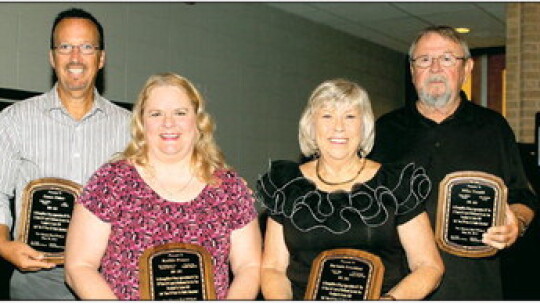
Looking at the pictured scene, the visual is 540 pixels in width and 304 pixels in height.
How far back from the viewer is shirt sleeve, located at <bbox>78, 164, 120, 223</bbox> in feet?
6.71

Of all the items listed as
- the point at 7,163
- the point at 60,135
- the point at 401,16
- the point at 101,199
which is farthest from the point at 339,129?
the point at 401,16

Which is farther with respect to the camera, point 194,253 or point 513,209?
point 513,209

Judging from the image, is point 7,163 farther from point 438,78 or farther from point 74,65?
point 438,78

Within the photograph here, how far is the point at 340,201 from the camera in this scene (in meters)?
2.16

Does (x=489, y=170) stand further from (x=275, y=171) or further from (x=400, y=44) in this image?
(x=400, y=44)

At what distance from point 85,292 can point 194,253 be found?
37 cm

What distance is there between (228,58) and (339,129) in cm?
454

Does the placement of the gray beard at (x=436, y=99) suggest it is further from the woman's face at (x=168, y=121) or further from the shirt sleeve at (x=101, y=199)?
the shirt sleeve at (x=101, y=199)

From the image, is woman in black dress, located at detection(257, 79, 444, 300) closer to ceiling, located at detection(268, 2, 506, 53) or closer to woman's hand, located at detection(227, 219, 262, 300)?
woman's hand, located at detection(227, 219, 262, 300)

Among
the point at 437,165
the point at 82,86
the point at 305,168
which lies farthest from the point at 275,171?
the point at 82,86

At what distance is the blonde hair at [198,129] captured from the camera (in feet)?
7.09

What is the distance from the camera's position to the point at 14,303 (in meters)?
2.25

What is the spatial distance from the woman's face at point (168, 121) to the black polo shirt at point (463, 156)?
3.10 ft

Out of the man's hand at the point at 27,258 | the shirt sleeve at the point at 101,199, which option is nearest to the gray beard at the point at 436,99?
the shirt sleeve at the point at 101,199
